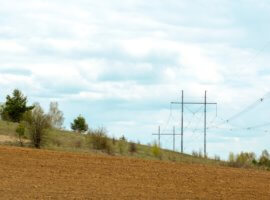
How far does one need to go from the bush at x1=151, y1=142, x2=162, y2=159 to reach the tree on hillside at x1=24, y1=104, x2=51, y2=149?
30.0ft

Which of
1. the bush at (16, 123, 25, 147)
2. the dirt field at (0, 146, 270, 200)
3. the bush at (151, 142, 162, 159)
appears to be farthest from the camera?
the bush at (151, 142, 162, 159)

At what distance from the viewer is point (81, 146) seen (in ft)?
202

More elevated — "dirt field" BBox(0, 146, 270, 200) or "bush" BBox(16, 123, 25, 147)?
"bush" BBox(16, 123, 25, 147)

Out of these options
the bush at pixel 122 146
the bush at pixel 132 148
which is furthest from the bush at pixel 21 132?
the bush at pixel 132 148

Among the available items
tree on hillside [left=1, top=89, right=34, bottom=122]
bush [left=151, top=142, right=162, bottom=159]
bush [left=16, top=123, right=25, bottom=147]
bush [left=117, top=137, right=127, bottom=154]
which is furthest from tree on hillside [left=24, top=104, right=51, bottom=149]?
tree on hillside [left=1, top=89, right=34, bottom=122]

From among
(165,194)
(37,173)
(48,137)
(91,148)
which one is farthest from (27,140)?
(165,194)

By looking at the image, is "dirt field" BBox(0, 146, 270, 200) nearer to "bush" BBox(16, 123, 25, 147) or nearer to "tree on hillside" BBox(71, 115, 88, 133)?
"bush" BBox(16, 123, 25, 147)

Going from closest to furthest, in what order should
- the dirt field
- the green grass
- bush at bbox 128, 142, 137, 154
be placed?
1. the dirt field
2. the green grass
3. bush at bbox 128, 142, 137, 154

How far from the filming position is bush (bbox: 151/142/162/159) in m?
63.4

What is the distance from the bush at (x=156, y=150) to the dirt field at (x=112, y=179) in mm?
7907

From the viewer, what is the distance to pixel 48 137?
59.9 m

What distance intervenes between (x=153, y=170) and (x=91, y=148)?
13320 millimetres

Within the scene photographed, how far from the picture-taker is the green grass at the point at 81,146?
2352 inches

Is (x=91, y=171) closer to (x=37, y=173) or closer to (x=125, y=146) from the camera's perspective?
(x=37, y=173)
